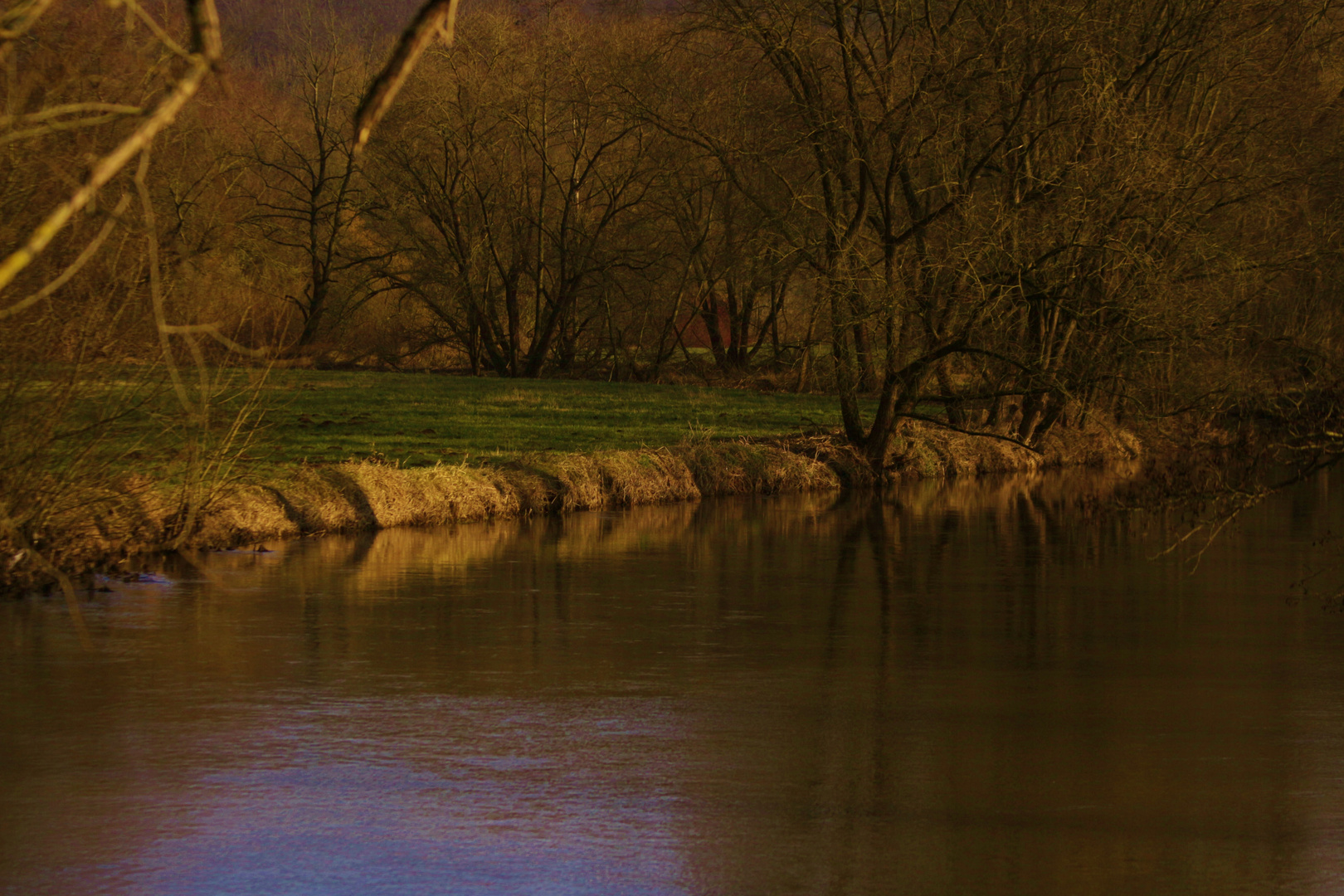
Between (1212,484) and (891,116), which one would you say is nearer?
(1212,484)

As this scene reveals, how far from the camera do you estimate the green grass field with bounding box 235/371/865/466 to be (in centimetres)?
2328

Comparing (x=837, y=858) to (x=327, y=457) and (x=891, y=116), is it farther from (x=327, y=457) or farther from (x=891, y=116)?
(x=891, y=116)

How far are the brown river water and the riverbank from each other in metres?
0.52

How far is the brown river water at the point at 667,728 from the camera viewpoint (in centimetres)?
736

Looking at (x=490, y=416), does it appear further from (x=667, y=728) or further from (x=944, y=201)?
(x=667, y=728)

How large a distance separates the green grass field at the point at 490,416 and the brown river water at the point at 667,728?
3.73 m

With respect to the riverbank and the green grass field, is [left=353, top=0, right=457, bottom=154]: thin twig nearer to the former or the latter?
the riverbank

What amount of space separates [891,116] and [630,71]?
6.34 metres

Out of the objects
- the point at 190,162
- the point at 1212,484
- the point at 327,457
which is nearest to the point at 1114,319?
the point at 1212,484

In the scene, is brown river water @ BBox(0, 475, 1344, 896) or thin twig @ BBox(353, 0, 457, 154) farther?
brown river water @ BBox(0, 475, 1344, 896)

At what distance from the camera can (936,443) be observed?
95.7ft

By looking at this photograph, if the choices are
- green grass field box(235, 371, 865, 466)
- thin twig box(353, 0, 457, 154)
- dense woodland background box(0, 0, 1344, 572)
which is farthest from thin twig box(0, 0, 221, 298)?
green grass field box(235, 371, 865, 466)

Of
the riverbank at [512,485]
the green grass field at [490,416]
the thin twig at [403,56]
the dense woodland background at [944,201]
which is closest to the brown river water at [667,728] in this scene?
the riverbank at [512,485]

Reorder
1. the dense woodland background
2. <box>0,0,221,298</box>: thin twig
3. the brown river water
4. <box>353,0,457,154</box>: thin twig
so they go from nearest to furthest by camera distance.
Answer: <box>0,0,221,298</box>: thin twig → <box>353,0,457,154</box>: thin twig → the brown river water → the dense woodland background
